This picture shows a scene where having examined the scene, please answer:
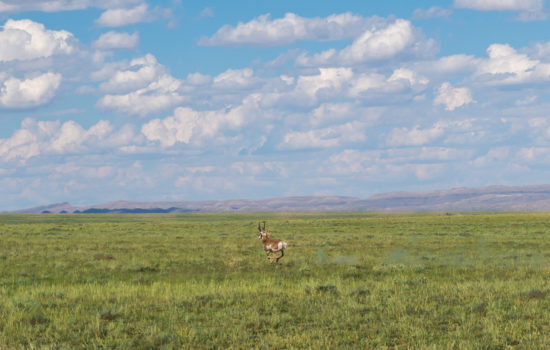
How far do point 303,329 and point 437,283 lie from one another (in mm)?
7912

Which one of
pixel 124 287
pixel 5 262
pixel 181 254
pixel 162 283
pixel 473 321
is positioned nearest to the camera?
pixel 473 321

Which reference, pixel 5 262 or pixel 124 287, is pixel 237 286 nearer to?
pixel 124 287

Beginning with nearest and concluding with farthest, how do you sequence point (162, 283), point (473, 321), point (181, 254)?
point (473, 321)
point (162, 283)
point (181, 254)

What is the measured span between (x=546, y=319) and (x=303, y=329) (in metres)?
5.14

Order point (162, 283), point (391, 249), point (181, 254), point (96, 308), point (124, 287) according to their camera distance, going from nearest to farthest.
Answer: point (96, 308), point (124, 287), point (162, 283), point (181, 254), point (391, 249)

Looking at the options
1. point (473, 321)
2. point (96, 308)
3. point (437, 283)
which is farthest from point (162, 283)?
point (473, 321)

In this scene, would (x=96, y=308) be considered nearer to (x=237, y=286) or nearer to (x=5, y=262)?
(x=237, y=286)

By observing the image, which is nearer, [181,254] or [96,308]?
[96,308]

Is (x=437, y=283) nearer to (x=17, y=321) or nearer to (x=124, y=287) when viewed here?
(x=124, y=287)

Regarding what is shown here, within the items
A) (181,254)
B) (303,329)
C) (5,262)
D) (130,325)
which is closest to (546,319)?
(303,329)

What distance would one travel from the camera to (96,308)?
15062 millimetres

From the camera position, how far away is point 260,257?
30000mm

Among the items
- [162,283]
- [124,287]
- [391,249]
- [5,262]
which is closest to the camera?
[124,287]

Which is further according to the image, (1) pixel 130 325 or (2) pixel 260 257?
(2) pixel 260 257
